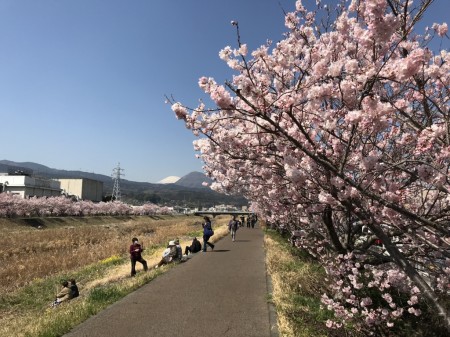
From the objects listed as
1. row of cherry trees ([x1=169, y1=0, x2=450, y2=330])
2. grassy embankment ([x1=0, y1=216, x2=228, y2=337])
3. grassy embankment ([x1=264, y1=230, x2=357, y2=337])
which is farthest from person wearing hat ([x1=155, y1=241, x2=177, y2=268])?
row of cherry trees ([x1=169, y1=0, x2=450, y2=330])

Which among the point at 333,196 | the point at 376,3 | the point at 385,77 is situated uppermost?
the point at 376,3

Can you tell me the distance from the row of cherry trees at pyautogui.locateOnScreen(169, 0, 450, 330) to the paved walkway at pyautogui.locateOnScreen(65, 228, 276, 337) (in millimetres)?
2062

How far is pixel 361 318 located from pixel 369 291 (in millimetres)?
2857

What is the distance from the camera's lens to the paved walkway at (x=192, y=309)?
7516mm

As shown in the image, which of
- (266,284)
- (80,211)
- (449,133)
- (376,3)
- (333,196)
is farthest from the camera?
(80,211)

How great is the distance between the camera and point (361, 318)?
7168mm

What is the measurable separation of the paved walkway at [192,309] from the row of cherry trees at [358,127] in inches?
81.2

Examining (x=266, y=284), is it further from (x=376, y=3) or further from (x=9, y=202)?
(x=9, y=202)

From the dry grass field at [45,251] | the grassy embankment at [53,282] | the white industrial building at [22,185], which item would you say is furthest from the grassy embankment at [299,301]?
the white industrial building at [22,185]

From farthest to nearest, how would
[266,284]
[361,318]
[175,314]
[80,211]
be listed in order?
[80,211]
[266,284]
[175,314]
[361,318]

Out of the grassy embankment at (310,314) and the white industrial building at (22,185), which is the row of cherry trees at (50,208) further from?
the grassy embankment at (310,314)

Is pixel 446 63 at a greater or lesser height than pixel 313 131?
greater

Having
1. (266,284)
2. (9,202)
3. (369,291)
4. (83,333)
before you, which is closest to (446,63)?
(369,291)

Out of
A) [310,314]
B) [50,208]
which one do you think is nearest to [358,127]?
[310,314]
